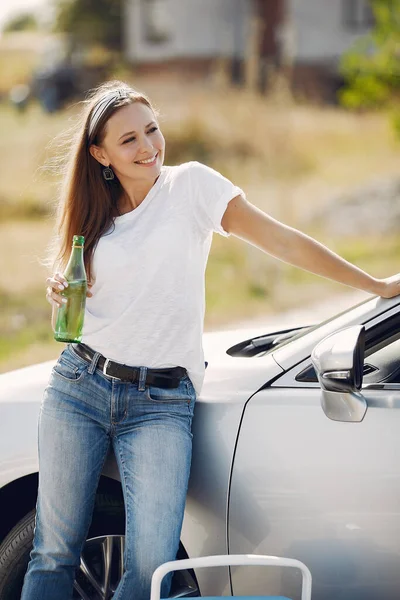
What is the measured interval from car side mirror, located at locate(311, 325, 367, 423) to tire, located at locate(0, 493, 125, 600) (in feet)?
2.58

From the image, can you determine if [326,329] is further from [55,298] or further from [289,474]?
[55,298]

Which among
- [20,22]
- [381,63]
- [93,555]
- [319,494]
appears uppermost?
[20,22]

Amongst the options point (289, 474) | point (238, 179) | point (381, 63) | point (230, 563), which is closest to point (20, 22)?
point (238, 179)

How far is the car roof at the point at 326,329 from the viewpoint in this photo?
297 centimetres

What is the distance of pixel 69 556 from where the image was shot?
9.65ft

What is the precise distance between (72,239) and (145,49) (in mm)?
27736

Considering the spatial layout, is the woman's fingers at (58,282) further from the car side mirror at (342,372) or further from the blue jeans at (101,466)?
the car side mirror at (342,372)

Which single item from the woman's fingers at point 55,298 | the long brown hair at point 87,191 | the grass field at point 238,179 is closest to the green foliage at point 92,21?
the grass field at point 238,179

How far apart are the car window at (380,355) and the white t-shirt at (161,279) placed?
34cm

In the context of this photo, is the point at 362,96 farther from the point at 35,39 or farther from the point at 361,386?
the point at 35,39

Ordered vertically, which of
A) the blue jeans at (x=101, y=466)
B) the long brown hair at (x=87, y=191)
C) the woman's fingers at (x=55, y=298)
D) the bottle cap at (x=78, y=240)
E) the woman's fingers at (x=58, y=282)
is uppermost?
the long brown hair at (x=87, y=191)

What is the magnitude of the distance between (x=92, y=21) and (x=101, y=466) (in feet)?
107

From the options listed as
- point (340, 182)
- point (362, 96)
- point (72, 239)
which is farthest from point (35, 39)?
point (72, 239)

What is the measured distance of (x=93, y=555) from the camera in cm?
310
